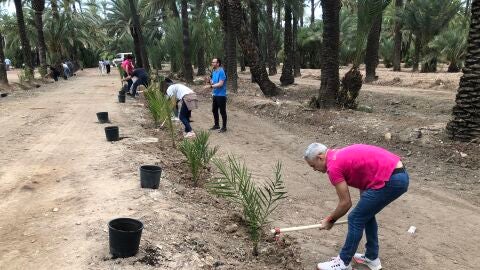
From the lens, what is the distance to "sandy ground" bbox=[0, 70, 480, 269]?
396 cm

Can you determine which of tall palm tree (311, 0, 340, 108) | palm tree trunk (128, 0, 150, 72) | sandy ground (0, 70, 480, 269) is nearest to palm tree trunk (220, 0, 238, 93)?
palm tree trunk (128, 0, 150, 72)

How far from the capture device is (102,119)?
10484 mm

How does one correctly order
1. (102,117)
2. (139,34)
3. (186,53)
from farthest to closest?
1. (186,53)
2. (139,34)
3. (102,117)

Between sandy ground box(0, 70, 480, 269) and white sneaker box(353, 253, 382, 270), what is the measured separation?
0.77 ft

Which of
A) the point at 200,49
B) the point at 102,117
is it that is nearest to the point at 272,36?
the point at 200,49

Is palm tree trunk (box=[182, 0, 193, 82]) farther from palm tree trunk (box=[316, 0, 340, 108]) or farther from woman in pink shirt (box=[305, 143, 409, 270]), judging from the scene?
woman in pink shirt (box=[305, 143, 409, 270])

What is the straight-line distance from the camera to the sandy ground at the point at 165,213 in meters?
3.96

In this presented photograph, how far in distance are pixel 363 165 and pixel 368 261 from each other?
3.58ft

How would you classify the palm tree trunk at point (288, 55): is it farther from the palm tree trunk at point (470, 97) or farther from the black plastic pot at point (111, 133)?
the black plastic pot at point (111, 133)

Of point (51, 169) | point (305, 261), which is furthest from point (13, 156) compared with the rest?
point (305, 261)

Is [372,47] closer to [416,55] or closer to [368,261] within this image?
[416,55]

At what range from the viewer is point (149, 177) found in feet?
17.6

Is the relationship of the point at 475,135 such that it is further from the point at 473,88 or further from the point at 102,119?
the point at 102,119

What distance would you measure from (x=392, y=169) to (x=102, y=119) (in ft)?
27.0
